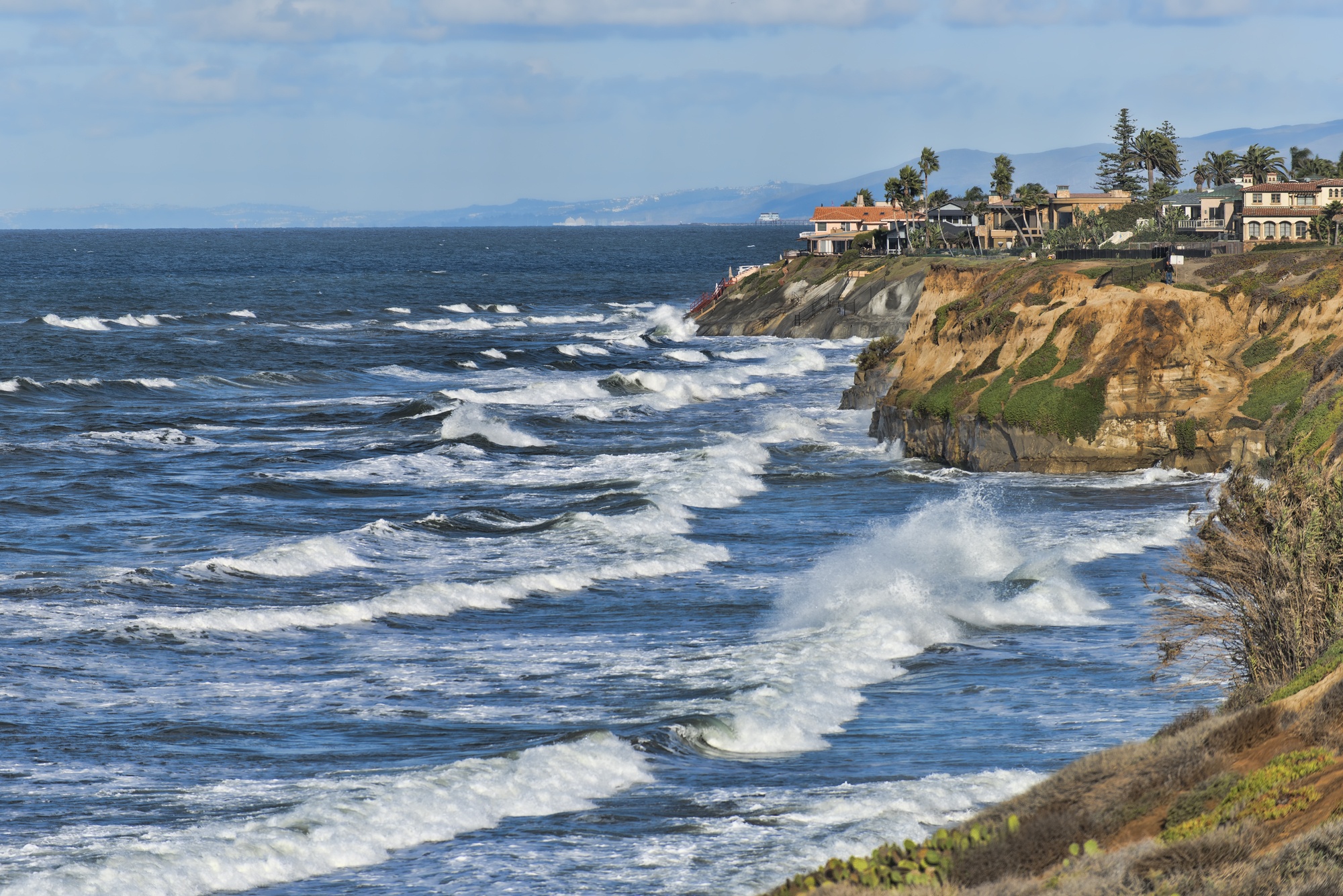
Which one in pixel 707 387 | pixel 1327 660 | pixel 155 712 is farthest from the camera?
pixel 707 387

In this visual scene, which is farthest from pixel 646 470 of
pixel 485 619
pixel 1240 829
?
pixel 1240 829

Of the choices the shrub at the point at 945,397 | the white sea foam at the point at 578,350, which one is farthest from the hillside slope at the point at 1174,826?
the white sea foam at the point at 578,350

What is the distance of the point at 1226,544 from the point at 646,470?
99.1 feet

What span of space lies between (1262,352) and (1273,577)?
29071 mm

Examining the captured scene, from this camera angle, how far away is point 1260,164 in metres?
130

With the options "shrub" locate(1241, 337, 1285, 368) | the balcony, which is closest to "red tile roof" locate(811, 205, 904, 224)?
the balcony

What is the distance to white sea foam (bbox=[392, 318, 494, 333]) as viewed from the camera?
11100 cm

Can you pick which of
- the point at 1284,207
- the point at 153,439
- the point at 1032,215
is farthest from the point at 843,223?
the point at 153,439

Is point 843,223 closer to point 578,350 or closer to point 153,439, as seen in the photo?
point 578,350

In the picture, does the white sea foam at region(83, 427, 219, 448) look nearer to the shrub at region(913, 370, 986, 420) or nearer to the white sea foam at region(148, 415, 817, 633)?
the white sea foam at region(148, 415, 817, 633)

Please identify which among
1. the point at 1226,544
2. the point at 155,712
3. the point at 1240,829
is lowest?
the point at 155,712

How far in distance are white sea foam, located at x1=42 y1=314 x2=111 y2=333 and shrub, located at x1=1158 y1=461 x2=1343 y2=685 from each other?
318 ft

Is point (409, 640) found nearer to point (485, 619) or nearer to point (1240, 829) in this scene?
point (485, 619)

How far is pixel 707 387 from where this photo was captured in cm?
7300
